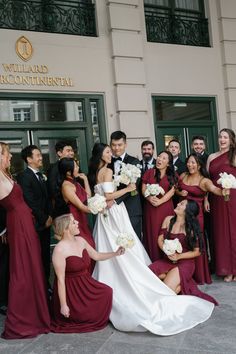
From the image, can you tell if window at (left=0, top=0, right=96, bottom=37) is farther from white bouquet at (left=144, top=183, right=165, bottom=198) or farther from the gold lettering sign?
white bouquet at (left=144, top=183, right=165, bottom=198)

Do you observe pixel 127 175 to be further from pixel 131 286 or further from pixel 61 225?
pixel 131 286

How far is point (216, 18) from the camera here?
33.5 ft

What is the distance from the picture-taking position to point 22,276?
14.7ft

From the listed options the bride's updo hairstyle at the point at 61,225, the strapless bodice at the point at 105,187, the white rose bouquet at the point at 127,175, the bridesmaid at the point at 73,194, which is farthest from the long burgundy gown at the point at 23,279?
the white rose bouquet at the point at 127,175

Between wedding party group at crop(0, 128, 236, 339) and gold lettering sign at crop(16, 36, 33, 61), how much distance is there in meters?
3.03

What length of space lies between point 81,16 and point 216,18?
355cm

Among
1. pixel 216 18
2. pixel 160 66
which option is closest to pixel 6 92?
pixel 160 66

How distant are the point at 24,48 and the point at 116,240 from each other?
5.12m

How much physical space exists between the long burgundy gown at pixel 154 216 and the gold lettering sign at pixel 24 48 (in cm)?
376

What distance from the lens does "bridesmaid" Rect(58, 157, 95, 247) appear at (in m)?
4.99

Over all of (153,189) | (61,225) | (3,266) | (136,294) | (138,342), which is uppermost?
(153,189)

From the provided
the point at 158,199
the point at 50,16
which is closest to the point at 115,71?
the point at 50,16

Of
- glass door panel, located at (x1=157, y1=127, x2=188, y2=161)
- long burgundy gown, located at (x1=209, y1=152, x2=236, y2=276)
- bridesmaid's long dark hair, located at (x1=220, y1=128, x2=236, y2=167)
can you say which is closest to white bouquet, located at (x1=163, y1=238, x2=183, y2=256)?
long burgundy gown, located at (x1=209, y1=152, x2=236, y2=276)

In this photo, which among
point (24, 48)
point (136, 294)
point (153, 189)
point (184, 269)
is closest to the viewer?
point (136, 294)
